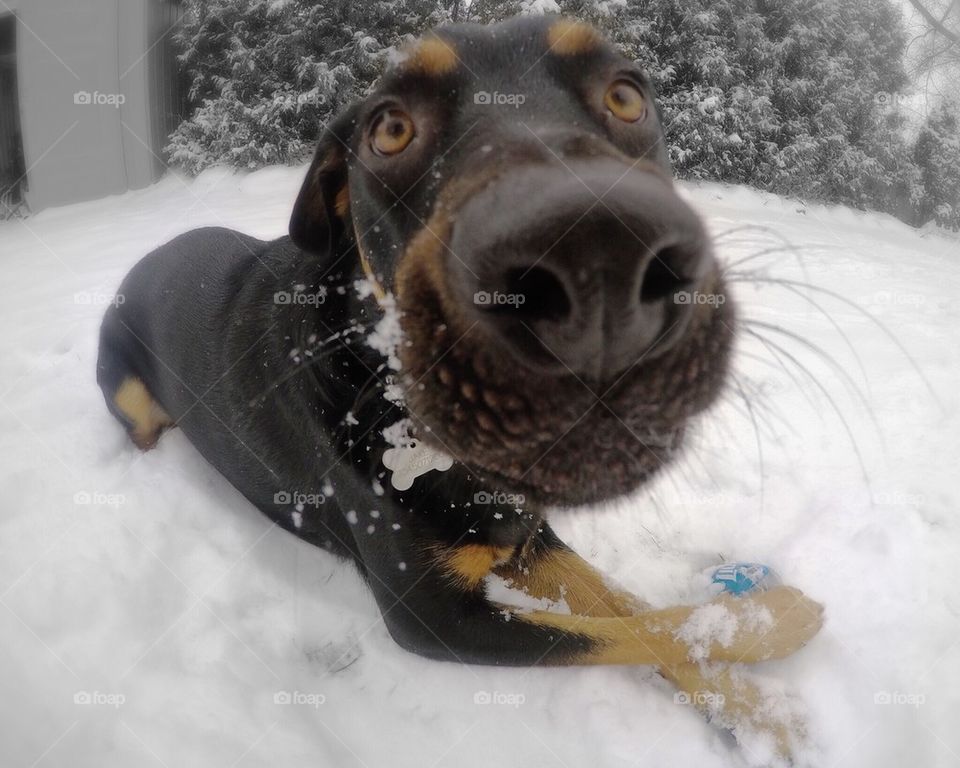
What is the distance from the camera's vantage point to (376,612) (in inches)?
95.3

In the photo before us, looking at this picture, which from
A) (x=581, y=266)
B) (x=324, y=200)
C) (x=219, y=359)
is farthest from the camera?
(x=219, y=359)

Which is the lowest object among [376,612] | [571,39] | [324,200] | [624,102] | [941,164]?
[941,164]

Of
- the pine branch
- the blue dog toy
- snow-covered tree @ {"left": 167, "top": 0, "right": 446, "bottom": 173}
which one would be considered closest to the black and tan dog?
the blue dog toy

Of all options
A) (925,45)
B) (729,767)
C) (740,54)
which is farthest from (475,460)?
(925,45)

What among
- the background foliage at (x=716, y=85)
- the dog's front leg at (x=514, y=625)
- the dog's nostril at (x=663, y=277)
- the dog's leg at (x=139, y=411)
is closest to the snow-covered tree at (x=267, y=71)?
the background foliage at (x=716, y=85)

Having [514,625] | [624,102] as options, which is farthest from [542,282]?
[514,625]

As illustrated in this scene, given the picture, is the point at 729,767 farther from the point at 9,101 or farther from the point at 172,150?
the point at 172,150

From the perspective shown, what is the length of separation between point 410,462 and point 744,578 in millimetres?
1566

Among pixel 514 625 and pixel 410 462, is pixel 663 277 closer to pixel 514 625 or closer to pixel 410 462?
pixel 410 462

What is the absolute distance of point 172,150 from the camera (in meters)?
11.9

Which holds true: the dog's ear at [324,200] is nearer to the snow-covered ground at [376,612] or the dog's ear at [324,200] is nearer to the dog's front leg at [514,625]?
the dog's front leg at [514,625]

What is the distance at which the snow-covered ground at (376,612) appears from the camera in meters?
1.89

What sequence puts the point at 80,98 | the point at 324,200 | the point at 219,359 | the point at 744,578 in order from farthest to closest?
the point at 80,98 → the point at 219,359 → the point at 744,578 → the point at 324,200

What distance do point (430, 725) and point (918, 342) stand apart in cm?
535
